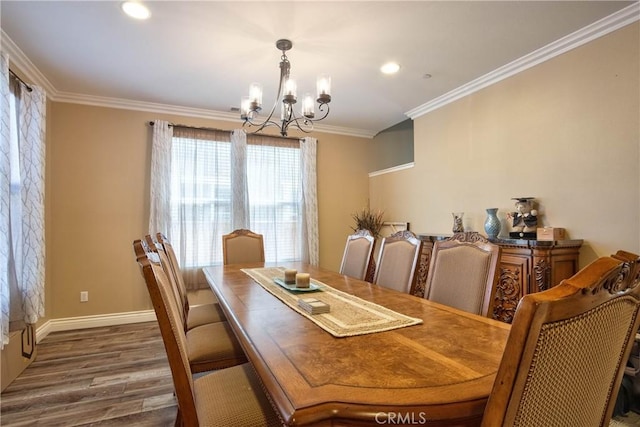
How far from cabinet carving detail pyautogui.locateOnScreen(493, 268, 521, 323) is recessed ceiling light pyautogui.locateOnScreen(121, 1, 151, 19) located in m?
3.19

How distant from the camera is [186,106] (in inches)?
153

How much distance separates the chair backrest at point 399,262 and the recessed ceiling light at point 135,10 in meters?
2.25

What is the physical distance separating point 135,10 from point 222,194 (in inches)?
89.5

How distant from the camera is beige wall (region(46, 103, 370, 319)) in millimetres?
3447

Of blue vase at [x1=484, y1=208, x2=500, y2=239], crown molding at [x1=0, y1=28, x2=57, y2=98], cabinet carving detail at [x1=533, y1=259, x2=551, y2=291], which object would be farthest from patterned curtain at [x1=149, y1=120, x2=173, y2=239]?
cabinet carving detail at [x1=533, y1=259, x2=551, y2=291]

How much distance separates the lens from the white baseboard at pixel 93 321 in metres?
3.34

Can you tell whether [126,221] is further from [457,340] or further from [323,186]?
[457,340]

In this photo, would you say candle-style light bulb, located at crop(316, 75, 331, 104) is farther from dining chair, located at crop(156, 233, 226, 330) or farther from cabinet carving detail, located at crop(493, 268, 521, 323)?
cabinet carving detail, located at crop(493, 268, 521, 323)

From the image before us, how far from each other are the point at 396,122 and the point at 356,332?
13.0ft

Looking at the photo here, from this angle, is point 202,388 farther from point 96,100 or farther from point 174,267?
point 96,100

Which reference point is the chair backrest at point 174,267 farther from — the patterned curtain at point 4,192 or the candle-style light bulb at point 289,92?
the candle-style light bulb at point 289,92

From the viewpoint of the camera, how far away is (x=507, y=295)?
101 inches

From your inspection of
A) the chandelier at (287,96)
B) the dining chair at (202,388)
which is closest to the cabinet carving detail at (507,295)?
the chandelier at (287,96)

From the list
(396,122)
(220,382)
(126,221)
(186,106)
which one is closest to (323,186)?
(396,122)
